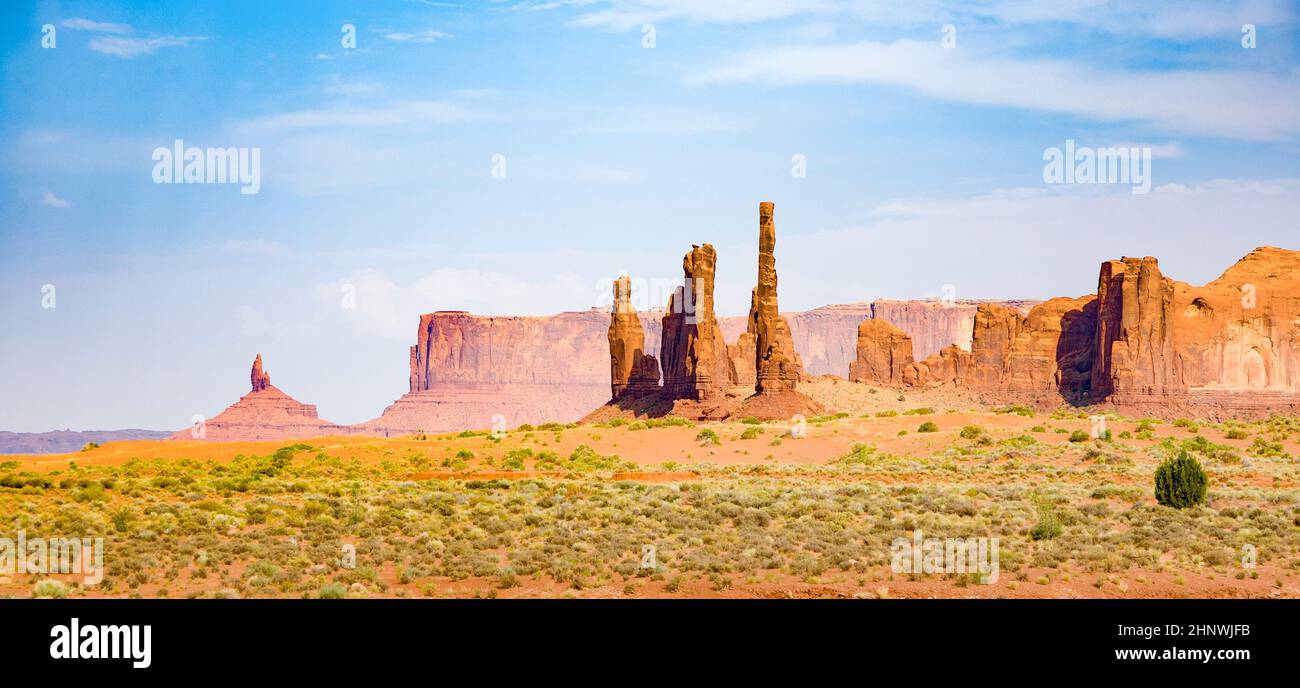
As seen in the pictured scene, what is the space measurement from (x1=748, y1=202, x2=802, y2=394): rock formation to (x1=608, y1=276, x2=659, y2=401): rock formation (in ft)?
43.6

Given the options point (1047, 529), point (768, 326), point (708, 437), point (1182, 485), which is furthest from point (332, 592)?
point (768, 326)

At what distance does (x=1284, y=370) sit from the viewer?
116 m

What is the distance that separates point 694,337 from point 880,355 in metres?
43.6

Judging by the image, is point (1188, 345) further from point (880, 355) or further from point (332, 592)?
point (332, 592)

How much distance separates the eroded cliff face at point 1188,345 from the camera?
372ft

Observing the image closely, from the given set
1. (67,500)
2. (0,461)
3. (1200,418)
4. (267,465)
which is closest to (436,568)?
(67,500)

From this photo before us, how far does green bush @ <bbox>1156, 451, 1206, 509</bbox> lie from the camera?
31.4 meters

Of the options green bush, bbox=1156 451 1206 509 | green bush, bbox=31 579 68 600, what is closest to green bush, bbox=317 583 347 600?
green bush, bbox=31 579 68 600

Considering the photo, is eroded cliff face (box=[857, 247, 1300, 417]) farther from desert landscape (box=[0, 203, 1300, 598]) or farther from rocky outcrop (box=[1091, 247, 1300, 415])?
desert landscape (box=[0, 203, 1300, 598])

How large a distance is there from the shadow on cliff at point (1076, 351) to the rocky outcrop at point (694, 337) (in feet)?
137

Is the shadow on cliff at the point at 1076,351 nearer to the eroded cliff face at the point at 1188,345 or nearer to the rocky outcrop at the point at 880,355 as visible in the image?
the eroded cliff face at the point at 1188,345

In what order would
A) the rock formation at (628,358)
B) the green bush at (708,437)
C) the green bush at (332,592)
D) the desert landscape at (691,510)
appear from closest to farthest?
1. the green bush at (332,592)
2. the desert landscape at (691,510)
3. the green bush at (708,437)
4. the rock formation at (628,358)

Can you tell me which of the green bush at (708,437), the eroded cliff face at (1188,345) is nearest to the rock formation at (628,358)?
the eroded cliff face at (1188,345)
